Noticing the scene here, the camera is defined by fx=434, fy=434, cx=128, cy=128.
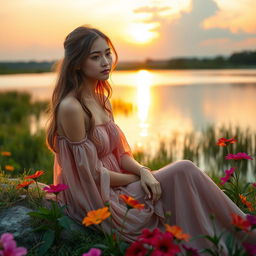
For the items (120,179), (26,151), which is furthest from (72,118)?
(26,151)

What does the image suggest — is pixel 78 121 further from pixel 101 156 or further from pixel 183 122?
pixel 183 122

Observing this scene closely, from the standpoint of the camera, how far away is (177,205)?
2928mm

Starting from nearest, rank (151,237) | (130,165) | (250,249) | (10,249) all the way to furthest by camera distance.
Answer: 1. (10,249)
2. (151,237)
3. (250,249)
4. (130,165)

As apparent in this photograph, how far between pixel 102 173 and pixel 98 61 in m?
0.79

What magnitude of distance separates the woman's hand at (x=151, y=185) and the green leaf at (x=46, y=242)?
0.71 metres

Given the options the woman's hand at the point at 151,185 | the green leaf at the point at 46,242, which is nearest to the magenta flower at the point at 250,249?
the woman's hand at the point at 151,185

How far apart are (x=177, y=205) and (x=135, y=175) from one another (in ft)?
1.46

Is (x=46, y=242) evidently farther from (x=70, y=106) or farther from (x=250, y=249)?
(x=250, y=249)

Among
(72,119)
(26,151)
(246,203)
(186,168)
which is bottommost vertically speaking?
(26,151)

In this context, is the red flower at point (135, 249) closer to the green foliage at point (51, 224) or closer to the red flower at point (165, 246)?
the red flower at point (165, 246)

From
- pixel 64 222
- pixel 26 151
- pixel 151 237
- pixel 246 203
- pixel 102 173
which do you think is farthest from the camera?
pixel 26 151

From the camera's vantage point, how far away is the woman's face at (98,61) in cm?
307

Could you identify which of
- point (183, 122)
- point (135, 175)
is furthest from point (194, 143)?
point (135, 175)

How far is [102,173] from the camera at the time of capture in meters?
3.05
